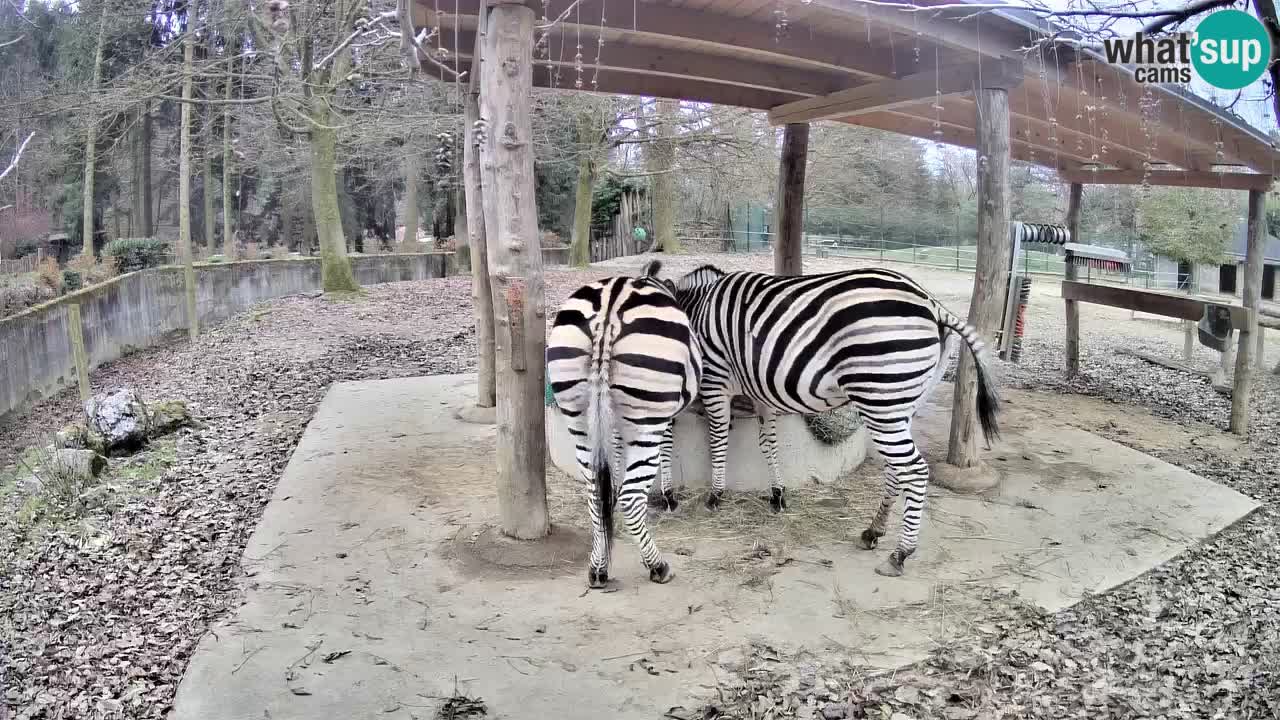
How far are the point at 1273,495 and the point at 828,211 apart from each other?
55.4 ft

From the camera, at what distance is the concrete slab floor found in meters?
3.16

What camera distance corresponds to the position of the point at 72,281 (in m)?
12.5

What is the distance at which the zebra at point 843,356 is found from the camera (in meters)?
4.29

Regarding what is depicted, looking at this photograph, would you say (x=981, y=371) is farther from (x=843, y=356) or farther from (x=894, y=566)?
(x=894, y=566)

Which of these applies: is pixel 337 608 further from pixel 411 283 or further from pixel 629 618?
pixel 411 283

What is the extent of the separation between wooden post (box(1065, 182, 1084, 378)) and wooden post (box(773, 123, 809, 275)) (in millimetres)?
3928

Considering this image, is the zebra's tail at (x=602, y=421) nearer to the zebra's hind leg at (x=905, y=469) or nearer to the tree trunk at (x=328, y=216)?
the zebra's hind leg at (x=905, y=469)

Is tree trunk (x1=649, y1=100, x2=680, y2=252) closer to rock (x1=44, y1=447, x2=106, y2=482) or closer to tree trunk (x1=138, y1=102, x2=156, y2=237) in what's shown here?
rock (x1=44, y1=447, x2=106, y2=482)

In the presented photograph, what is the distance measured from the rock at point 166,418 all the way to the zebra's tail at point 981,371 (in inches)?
255

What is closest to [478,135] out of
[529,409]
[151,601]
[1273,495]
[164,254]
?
[529,409]

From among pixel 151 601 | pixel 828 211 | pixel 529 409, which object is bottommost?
pixel 151 601

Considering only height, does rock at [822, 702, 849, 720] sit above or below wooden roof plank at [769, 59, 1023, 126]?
below

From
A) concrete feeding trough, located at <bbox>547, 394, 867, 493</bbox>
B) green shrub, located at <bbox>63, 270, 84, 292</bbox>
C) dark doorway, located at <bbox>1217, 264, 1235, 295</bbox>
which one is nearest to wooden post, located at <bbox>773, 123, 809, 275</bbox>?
concrete feeding trough, located at <bbox>547, 394, 867, 493</bbox>

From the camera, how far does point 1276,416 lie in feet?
26.3
